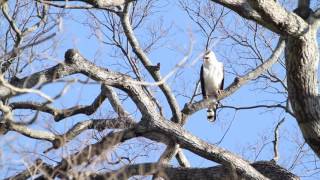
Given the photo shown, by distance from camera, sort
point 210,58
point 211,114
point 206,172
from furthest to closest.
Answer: point 210,58 → point 211,114 → point 206,172

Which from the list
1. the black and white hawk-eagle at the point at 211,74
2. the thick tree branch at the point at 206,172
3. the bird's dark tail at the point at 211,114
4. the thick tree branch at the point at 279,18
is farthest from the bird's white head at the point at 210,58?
the thick tree branch at the point at 279,18

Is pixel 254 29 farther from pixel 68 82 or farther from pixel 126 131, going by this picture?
pixel 68 82

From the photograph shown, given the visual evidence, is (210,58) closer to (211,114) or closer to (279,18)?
(211,114)

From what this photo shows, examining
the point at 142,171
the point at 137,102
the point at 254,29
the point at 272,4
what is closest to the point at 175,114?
the point at 137,102

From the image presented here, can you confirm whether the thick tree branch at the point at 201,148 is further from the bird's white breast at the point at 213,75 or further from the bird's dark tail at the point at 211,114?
the bird's white breast at the point at 213,75

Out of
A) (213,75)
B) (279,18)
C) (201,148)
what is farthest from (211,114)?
(279,18)

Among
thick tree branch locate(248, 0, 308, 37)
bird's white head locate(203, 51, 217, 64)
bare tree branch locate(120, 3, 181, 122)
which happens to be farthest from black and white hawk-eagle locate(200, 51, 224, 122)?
thick tree branch locate(248, 0, 308, 37)

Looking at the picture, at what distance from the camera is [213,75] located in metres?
10.4

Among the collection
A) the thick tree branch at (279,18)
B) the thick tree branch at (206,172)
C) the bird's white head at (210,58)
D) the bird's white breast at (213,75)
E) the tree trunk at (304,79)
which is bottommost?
the thick tree branch at (206,172)

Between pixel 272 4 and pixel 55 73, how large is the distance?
1.89 metres

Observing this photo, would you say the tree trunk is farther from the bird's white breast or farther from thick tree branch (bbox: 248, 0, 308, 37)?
the bird's white breast

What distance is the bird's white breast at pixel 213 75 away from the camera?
10146 mm

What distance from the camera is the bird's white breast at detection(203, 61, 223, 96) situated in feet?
33.3

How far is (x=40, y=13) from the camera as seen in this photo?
869 centimetres
